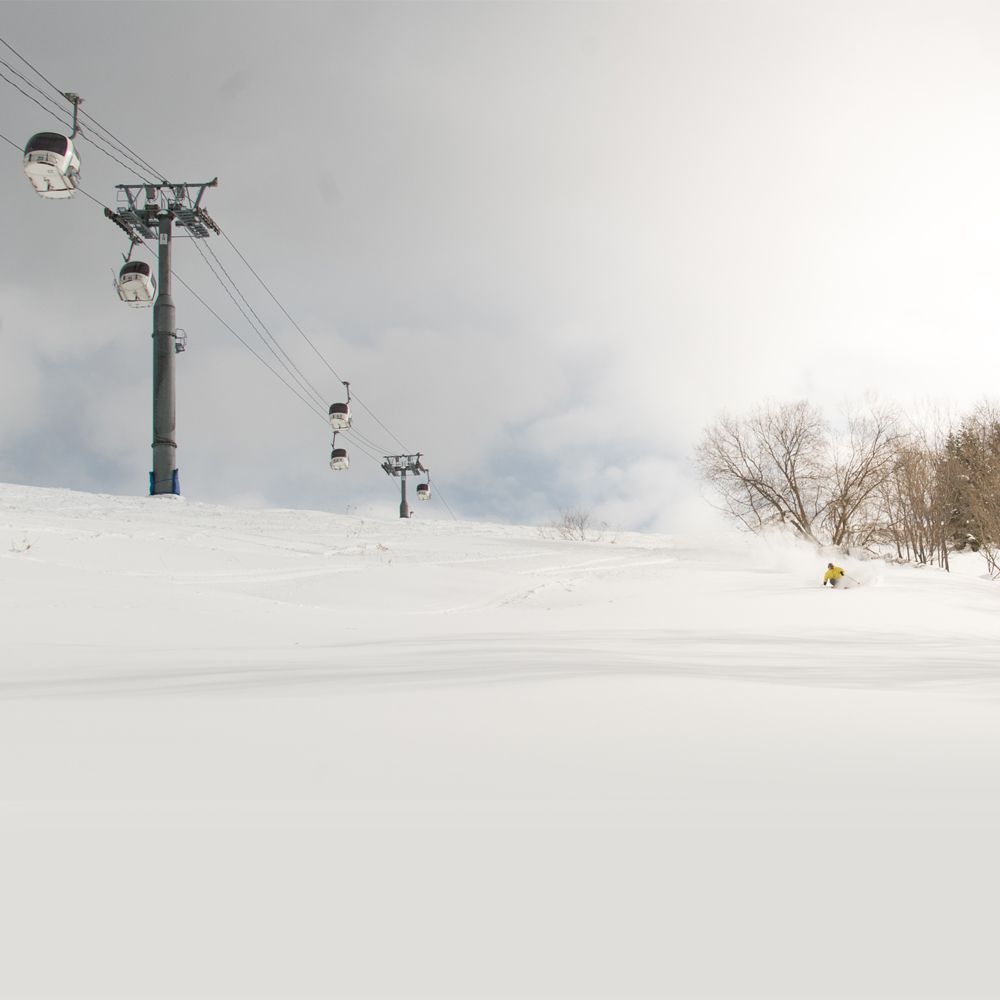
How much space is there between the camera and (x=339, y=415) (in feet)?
57.3

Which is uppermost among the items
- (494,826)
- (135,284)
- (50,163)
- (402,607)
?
(50,163)

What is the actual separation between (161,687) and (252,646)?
5.10 ft

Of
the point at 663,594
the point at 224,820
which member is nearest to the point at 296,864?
the point at 224,820

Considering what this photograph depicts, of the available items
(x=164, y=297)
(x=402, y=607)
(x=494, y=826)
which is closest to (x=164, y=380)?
(x=164, y=297)

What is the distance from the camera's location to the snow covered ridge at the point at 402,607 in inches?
121

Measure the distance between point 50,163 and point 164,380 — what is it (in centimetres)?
533

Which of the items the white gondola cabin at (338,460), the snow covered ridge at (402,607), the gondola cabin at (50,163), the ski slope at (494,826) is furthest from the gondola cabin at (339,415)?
the ski slope at (494,826)

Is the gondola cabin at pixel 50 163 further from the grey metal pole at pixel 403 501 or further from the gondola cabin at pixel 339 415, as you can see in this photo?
the grey metal pole at pixel 403 501

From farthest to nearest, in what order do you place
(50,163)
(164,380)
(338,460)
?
1. (338,460)
2. (164,380)
3. (50,163)

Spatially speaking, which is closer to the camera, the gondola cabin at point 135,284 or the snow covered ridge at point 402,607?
the snow covered ridge at point 402,607

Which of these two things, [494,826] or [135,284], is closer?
[494,826]

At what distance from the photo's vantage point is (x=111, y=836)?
3.54ft

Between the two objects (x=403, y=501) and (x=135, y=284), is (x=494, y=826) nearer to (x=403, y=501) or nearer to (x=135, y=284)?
(x=135, y=284)

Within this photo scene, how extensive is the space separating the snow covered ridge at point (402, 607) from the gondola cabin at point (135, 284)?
12.1ft
